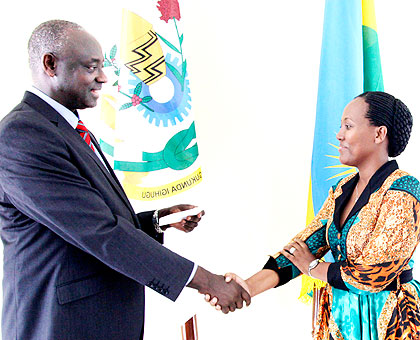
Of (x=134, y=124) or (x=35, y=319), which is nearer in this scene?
(x=35, y=319)

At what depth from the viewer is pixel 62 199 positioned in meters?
1.43

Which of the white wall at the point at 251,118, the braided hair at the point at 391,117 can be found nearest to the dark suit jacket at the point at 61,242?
the braided hair at the point at 391,117

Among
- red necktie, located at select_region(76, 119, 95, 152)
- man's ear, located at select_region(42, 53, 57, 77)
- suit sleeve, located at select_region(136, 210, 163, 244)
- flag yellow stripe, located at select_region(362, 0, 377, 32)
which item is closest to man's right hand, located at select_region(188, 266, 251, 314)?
suit sleeve, located at select_region(136, 210, 163, 244)

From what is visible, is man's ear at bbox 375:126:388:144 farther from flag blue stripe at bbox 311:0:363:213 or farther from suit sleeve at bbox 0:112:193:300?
suit sleeve at bbox 0:112:193:300

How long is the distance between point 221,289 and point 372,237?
62cm

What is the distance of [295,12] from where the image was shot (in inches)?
127

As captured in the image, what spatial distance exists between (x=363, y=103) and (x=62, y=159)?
118 cm

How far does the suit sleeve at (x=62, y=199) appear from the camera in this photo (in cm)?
141

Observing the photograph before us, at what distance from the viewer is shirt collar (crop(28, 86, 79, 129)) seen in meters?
1.60

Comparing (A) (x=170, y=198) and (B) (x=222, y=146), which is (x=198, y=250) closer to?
(A) (x=170, y=198)

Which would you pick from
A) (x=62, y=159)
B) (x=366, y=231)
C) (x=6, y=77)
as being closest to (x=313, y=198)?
(x=366, y=231)

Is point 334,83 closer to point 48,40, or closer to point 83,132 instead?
point 83,132

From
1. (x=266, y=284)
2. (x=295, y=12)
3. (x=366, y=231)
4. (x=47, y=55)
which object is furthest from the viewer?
(x=295, y=12)

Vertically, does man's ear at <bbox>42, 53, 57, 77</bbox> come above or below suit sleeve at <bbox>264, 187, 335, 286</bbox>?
above
